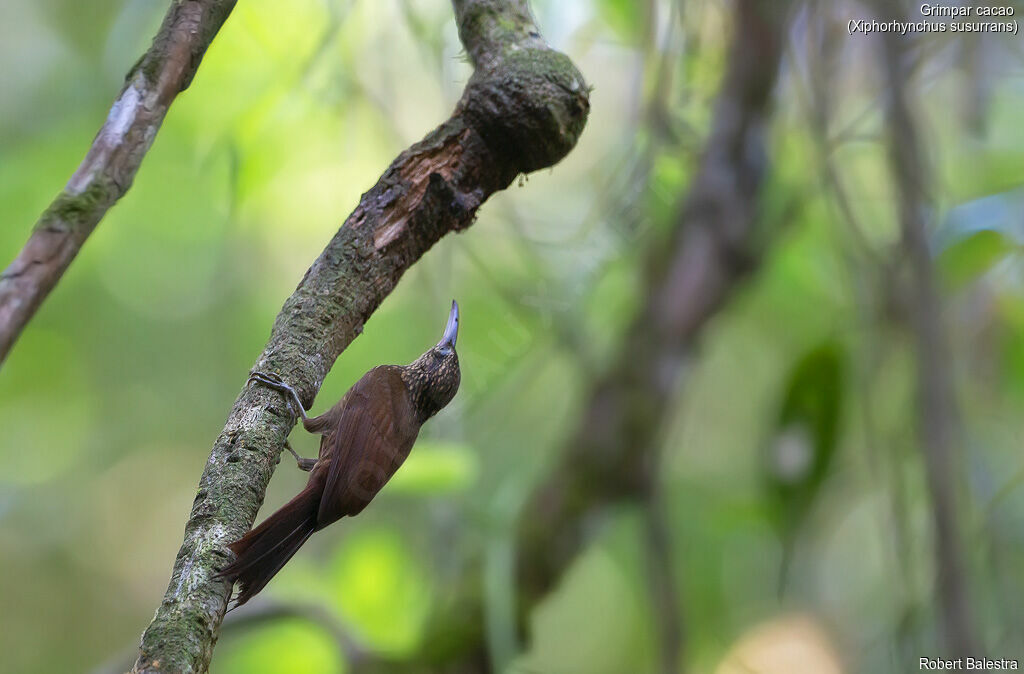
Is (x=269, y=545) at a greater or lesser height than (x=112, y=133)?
lesser

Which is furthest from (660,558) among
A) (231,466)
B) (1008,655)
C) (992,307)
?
(231,466)

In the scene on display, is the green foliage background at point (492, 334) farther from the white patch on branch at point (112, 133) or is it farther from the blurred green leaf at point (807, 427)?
the white patch on branch at point (112, 133)

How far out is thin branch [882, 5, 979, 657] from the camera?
1.89m

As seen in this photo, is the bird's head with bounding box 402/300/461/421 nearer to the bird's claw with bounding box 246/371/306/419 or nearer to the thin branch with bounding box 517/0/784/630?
the thin branch with bounding box 517/0/784/630

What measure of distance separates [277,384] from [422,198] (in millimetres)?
370

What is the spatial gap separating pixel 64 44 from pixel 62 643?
313cm

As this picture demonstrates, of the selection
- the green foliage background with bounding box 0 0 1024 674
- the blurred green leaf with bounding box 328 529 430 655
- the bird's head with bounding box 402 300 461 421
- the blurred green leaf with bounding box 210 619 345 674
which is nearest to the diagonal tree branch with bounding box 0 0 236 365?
the green foliage background with bounding box 0 0 1024 674

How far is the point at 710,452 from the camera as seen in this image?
187 inches

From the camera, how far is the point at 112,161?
1.06 m

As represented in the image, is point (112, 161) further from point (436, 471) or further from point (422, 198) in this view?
point (436, 471)

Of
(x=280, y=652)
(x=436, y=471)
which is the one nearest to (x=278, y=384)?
(x=436, y=471)

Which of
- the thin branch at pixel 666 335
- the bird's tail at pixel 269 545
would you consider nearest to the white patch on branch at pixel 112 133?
the bird's tail at pixel 269 545

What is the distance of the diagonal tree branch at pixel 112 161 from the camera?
903 mm

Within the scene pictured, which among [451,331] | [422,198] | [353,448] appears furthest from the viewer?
[451,331]
